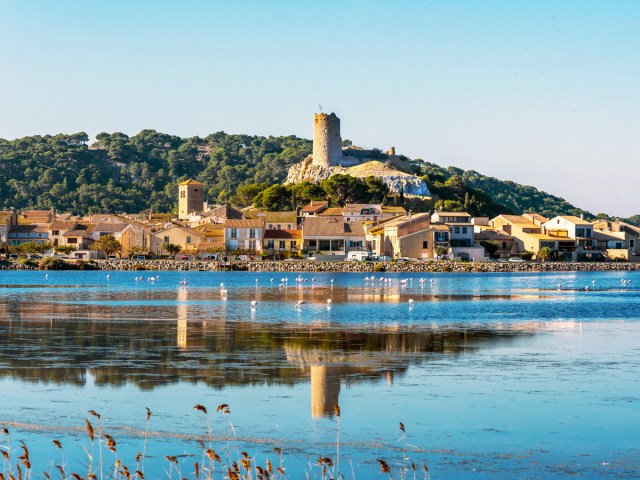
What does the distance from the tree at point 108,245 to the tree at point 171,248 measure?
392 centimetres

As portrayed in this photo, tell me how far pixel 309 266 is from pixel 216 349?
59.2 metres

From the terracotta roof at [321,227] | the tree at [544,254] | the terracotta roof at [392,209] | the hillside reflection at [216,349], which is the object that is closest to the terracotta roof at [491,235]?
the tree at [544,254]

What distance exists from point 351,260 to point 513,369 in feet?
213

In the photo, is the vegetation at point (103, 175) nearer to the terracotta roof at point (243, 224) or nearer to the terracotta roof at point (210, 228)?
the terracotta roof at point (210, 228)

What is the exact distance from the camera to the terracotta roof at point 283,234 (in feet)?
288

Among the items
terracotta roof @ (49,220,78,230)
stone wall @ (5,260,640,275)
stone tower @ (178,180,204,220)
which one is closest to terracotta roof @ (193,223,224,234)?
stone wall @ (5,260,640,275)

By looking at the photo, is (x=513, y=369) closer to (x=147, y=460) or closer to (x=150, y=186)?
(x=147, y=460)

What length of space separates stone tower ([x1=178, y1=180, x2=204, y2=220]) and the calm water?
76459 mm

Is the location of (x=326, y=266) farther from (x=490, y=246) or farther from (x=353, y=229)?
(x=490, y=246)

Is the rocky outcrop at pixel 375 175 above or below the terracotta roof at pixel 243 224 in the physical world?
above

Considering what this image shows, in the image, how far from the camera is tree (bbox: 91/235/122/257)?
86.9 m

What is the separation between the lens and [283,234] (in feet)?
289

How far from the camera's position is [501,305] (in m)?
39.4

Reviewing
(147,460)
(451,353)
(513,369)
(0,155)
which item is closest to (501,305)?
(451,353)
